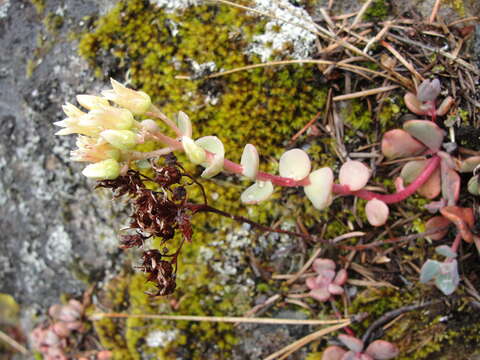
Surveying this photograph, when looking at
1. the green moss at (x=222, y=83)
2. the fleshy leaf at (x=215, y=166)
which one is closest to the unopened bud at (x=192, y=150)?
the fleshy leaf at (x=215, y=166)

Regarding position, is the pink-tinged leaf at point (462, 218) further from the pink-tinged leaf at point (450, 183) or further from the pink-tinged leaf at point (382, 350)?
the pink-tinged leaf at point (382, 350)

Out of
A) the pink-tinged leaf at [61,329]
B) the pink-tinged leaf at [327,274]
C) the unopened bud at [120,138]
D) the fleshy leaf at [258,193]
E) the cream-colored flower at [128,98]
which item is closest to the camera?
the unopened bud at [120,138]

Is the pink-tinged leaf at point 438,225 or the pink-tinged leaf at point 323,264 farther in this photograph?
the pink-tinged leaf at point 323,264

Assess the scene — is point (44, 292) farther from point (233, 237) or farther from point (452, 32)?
point (452, 32)

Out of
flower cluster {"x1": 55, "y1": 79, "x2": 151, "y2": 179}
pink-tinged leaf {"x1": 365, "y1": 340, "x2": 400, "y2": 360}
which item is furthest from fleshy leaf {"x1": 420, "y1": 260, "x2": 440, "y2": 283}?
flower cluster {"x1": 55, "y1": 79, "x2": 151, "y2": 179}

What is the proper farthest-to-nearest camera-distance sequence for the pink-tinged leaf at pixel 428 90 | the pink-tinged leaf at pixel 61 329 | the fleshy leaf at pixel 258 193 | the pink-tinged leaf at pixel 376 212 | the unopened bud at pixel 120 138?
the pink-tinged leaf at pixel 61 329 → the pink-tinged leaf at pixel 376 212 → the pink-tinged leaf at pixel 428 90 → the fleshy leaf at pixel 258 193 → the unopened bud at pixel 120 138

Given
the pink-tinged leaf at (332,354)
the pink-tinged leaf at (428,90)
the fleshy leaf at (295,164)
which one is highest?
the pink-tinged leaf at (428,90)

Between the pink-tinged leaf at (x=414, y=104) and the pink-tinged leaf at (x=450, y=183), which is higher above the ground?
the pink-tinged leaf at (x=414, y=104)

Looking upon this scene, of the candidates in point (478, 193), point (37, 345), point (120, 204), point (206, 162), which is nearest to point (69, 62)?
point (120, 204)
